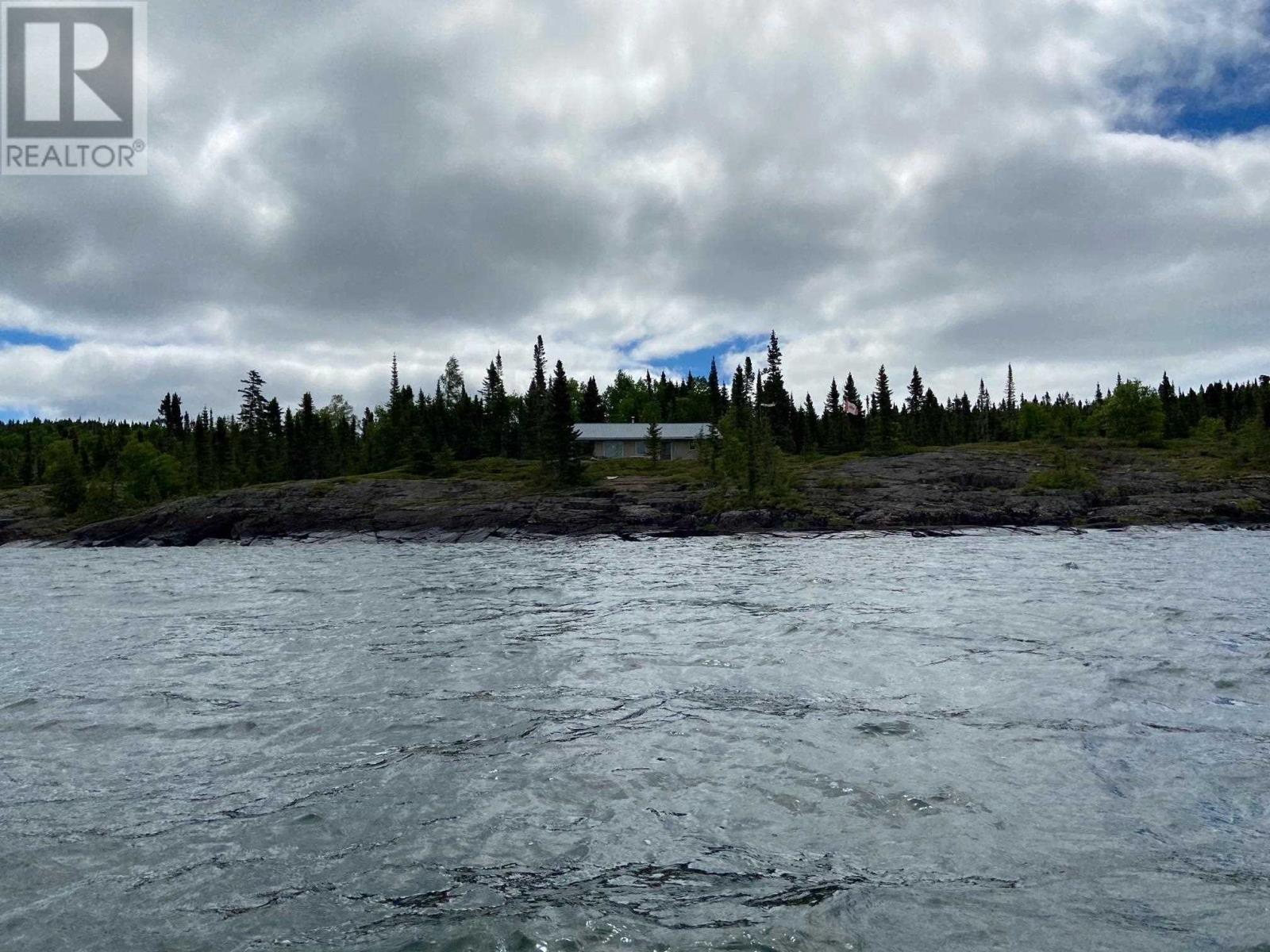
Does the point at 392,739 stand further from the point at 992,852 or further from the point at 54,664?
the point at 54,664

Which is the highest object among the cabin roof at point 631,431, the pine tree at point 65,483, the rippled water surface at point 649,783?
the cabin roof at point 631,431

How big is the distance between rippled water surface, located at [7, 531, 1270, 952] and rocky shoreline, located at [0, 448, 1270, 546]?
48.2 metres

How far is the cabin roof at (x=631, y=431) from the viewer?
132125mm

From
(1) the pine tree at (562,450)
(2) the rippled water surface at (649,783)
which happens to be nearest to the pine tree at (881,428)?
(1) the pine tree at (562,450)

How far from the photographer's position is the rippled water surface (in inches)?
269

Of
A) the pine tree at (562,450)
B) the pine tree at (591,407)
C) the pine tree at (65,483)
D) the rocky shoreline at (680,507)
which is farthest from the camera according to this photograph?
the pine tree at (591,407)

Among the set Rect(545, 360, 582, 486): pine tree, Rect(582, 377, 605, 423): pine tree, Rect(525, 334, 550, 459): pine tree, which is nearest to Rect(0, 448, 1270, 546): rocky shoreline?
Rect(545, 360, 582, 486): pine tree

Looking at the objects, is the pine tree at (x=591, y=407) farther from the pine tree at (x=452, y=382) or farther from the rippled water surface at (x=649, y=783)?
the rippled water surface at (x=649, y=783)

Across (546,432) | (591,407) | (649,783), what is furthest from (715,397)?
(649,783)

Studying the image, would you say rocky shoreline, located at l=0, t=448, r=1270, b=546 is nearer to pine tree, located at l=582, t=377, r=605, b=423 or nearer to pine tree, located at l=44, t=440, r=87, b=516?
pine tree, located at l=44, t=440, r=87, b=516

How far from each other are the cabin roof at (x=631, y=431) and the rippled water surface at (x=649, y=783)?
359ft

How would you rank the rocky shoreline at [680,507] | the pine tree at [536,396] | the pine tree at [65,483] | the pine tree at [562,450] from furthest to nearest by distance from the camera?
the pine tree at [536,396] → the pine tree at [65,483] → the pine tree at [562,450] → the rocky shoreline at [680,507]

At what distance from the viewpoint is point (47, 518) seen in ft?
337

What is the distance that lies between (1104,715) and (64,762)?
15.3 m
